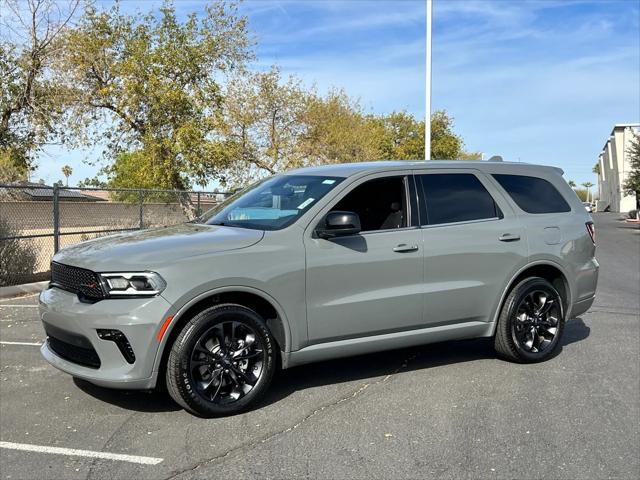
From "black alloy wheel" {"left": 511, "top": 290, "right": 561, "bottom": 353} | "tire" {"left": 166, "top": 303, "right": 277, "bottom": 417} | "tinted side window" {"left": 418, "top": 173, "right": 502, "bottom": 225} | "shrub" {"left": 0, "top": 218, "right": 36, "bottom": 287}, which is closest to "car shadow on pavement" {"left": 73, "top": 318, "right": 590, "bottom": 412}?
"tire" {"left": 166, "top": 303, "right": 277, "bottom": 417}

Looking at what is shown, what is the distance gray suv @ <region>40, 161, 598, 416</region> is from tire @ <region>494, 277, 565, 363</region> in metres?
0.01

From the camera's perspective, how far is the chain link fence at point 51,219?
11.3 metres

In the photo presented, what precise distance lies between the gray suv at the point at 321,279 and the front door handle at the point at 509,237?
0.03 m

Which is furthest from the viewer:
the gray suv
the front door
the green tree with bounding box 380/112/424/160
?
the green tree with bounding box 380/112/424/160

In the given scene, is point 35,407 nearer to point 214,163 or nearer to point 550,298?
point 550,298

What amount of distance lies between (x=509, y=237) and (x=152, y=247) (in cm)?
319

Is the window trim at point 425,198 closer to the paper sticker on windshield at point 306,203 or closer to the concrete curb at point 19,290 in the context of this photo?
the paper sticker on windshield at point 306,203

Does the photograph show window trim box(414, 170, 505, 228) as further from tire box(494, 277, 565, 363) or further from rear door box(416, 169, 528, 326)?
tire box(494, 277, 565, 363)

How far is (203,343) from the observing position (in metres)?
4.38

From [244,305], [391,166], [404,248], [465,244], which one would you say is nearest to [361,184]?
[391,166]

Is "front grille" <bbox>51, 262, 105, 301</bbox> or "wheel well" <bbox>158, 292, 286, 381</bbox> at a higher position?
"front grille" <bbox>51, 262, 105, 301</bbox>

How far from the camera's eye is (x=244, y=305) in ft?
15.2

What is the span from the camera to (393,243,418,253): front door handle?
5.11 m

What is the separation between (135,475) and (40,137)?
1541cm
